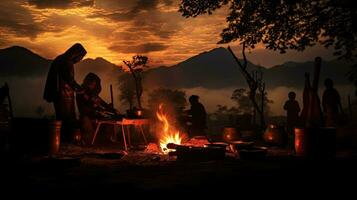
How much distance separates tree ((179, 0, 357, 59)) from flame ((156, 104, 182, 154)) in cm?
301

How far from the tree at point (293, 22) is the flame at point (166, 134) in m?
3.01

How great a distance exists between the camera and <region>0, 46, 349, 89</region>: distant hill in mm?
60125

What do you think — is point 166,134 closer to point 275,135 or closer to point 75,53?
point 275,135

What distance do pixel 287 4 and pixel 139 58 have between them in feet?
45.9

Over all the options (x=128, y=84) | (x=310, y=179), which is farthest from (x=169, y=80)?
(x=310, y=179)

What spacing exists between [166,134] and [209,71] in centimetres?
13878

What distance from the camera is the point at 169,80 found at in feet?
359

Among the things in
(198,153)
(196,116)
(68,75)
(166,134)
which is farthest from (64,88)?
(198,153)

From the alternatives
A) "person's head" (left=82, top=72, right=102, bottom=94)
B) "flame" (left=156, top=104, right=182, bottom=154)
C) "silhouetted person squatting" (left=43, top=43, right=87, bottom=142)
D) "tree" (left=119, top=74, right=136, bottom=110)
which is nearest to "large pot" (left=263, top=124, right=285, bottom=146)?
"flame" (left=156, top=104, right=182, bottom=154)

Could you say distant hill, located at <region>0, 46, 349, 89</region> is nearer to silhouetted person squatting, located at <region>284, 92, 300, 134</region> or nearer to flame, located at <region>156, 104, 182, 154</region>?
silhouetted person squatting, located at <region>284, 92, 300, 134</region>

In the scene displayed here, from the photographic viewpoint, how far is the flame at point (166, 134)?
10.4 m

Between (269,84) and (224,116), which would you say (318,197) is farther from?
(269,84)

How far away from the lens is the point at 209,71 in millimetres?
148375

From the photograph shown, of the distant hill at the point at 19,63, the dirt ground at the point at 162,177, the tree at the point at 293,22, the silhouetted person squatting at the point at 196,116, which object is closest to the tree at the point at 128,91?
the distant hill at the point at 19,63
